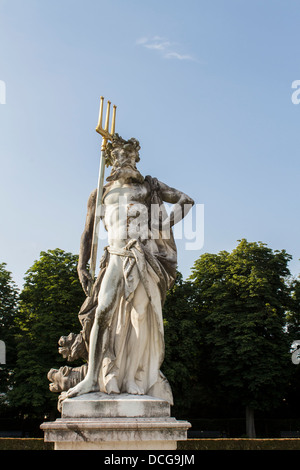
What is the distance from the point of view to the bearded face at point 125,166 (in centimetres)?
694

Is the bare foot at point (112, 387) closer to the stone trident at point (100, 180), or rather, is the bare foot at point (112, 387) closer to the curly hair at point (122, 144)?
Result: the stone trident at point (100, 180)

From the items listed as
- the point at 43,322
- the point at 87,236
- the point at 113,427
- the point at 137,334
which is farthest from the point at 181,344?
the point at 113,427

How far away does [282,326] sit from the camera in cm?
3216

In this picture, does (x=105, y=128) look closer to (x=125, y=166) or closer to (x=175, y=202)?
(x=125, y=166)

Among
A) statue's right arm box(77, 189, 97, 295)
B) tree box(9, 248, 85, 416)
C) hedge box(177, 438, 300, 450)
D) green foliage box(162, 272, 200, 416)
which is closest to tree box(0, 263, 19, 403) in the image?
tree box(9, 248, 85, 416)

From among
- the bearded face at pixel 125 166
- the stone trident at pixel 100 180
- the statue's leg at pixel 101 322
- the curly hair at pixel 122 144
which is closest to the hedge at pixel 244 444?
the stone trident at pixel 100 180

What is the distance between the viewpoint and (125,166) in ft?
22.9

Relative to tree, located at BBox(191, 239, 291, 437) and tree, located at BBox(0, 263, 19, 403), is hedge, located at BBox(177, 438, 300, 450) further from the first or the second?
tree, located at BBox(0, 263, 19, 403)

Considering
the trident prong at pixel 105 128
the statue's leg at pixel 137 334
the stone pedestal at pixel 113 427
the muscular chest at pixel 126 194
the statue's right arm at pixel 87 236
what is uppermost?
the trident prong at pixel 105 128

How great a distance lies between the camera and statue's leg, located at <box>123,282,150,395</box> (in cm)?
605

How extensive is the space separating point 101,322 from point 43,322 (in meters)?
23.7

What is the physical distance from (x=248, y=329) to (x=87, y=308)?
26841mm
